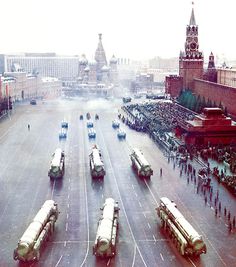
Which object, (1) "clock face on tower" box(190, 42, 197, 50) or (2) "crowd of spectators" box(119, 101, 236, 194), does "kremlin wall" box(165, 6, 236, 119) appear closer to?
(1) "clock face on tower" box(190, 42, 197, 50)

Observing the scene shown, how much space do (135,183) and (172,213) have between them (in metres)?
11.8

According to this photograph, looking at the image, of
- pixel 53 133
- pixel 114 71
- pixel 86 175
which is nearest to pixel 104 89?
pixel 114 71

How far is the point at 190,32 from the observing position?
312 ft

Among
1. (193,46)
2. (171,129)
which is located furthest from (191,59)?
(171,129)

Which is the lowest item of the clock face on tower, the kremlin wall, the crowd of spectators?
the crowd of spectators

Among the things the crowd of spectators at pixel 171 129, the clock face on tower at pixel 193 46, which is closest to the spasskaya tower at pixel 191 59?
the clock face on tower at pixel 193 46

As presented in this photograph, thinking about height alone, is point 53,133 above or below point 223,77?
below

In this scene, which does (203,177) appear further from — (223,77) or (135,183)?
(223,77)

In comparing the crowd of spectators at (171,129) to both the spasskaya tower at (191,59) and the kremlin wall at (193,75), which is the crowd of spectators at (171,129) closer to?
the kremlin wall at (193,75)

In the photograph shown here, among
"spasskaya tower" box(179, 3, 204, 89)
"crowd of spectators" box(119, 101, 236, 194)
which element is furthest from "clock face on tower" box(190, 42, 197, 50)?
"crowd of spectators" box(119, 101, 236, 194)

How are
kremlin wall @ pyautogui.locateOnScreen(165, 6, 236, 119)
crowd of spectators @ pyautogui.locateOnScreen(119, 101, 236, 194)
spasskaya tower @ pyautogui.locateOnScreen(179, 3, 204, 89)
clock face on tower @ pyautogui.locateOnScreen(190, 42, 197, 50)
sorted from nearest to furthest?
crowd of spectators @ pyautogui.locateOnScreen(119, 101, 236, 194)
kremlin wall @ pyautogui.locateOnScreen(165, 6, 236, 119)
spasskaya tower @ pyautogui.locateOnScreen(179, 3, 204, 89)
clock face on tower @ pyautogui.locateOnScreen(190, 42, 197, 50)

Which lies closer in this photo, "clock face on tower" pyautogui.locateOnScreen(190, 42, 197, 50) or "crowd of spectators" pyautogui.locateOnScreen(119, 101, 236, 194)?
"crowd of spectators" pyautogui.locateOnScreen(119, 101, 236, 194)

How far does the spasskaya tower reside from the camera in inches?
3755

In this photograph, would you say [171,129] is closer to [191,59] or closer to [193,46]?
[193,46]
